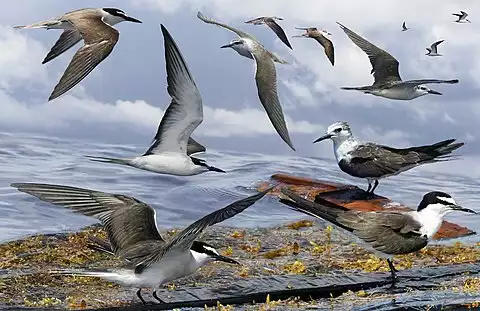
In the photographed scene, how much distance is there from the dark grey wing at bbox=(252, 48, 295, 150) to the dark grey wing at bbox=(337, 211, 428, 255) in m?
2.31

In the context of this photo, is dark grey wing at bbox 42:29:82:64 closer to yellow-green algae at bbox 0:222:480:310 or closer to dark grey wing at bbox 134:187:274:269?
yellow-green algae at bbox 0:222:480:310

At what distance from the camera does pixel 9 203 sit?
15.2 m

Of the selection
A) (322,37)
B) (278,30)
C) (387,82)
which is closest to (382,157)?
(387,82)

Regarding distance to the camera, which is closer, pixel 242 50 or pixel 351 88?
pixel 242 50

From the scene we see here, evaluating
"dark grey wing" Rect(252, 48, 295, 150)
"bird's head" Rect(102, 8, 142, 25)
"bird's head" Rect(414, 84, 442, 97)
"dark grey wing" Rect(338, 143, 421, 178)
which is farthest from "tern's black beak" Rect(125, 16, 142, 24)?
"bird's head" Rect(414, 84, 442, 97)

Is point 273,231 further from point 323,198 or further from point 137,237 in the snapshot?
point 137,237

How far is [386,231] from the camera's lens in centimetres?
980

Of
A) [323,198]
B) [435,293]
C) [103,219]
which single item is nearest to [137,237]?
[103,219]

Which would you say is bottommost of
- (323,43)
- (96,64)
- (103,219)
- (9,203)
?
(9,203)

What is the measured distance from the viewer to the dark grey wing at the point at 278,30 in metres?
18.4

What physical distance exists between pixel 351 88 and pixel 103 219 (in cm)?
858

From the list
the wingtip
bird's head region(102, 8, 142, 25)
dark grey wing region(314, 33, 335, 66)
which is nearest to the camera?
the wingtip

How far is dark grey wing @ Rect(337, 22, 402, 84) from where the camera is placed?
55.7 ft

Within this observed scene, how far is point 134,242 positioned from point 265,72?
5502mm
